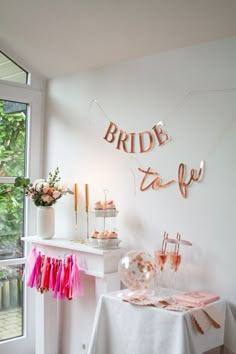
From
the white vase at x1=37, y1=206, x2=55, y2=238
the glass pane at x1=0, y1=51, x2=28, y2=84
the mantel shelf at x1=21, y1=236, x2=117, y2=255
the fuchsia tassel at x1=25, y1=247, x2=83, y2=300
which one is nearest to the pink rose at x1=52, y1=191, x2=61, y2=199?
the white vase at x1=37, y1=206, x2=55, y2=238

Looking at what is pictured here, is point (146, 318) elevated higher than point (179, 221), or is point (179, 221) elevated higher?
point (179, 221)

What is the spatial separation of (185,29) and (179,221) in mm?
1136

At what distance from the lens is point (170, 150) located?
3.22 m

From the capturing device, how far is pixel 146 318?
2730mm

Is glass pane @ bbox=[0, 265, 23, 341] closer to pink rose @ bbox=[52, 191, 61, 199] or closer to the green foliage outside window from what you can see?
the green foliage outside window

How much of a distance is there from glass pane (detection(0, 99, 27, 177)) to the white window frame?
47 millimetres

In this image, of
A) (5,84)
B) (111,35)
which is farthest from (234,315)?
(5,84)

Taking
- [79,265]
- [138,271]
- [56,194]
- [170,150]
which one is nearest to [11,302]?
[79,265]

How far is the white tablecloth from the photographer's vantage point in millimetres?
2594

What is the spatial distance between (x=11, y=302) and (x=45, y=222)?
0.73 meters

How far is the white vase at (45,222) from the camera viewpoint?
3.73 m

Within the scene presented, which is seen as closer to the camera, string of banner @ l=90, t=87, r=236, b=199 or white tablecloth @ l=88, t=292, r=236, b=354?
white tablecloth @ l=88, t=292, r=236, b=354

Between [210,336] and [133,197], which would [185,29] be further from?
[210,336]

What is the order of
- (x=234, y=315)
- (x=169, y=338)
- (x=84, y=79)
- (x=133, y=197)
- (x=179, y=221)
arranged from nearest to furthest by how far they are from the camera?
(x=169, y=338), (x=234, y=315), (x=179, y=221), (x=133, y=197), (x=84, y=79)
